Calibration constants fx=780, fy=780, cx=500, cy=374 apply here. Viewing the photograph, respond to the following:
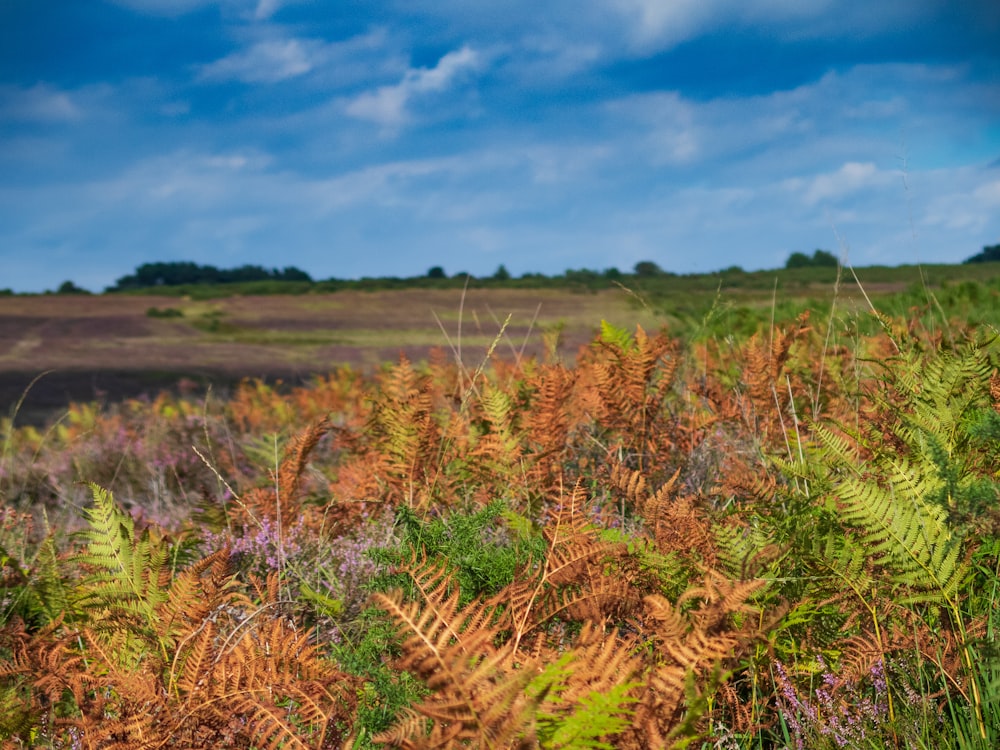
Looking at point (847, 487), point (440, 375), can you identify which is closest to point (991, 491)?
point (847, 487)

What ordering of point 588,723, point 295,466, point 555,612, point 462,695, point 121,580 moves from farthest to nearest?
1. point 295,466
2. point 121,580
3. point 555,612
4. point 588,723
5. point 462,695

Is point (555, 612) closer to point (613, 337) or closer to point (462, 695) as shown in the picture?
point (462, 695)

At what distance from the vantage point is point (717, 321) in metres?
8.52

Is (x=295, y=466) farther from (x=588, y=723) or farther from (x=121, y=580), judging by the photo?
(x=588, y=723)

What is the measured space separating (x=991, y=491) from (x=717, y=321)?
734cm

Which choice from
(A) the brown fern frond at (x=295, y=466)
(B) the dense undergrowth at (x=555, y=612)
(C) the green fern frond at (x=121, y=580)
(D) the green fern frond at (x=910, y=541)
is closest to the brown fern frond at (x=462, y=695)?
(B) the dense undergrowth at (x=555, y=612)

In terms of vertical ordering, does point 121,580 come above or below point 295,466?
below

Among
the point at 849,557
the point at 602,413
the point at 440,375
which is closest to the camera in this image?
the point at 849,557

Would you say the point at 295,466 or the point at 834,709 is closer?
the point at 834,709

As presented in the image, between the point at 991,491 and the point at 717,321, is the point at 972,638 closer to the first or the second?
the point at 991,491

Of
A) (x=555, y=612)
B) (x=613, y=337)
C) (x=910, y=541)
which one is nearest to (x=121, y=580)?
(x=555, y=612)

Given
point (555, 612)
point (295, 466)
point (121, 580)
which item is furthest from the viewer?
point (295, 466)

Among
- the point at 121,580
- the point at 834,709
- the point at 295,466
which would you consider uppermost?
the point at 295,466

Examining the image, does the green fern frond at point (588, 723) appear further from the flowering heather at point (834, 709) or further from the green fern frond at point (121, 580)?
the green fern frond at point (121, 580)
